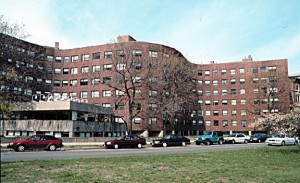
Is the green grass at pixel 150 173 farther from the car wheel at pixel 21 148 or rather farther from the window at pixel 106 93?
the window at pixel 106 93

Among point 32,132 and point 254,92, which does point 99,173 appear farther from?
point 254,92

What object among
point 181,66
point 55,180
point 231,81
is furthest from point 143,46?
point 55,180

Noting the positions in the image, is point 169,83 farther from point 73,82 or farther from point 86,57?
point 73,82

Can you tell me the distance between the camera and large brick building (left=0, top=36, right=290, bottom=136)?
66.2m

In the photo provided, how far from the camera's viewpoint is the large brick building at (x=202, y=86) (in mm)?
66188

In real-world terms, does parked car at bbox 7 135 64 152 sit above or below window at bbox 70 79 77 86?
below

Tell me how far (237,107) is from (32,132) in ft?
174

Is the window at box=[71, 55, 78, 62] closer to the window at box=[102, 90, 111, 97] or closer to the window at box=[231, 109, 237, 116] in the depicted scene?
the window at box=[102, 90, 111, 97]

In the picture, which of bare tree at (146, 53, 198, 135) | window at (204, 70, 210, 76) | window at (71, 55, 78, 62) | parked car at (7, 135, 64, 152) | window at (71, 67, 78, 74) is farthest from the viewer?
window at (204, 70, 210, 76)

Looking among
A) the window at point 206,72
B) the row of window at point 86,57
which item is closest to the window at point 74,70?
the row of window at point 86,57

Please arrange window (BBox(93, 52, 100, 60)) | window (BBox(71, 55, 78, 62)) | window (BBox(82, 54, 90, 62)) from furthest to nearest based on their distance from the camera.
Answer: window (BBox(71, 55, 78, 62)) → window (BBox(82, 54, 90, 62)) → window (BBox(93, 52, 100, 60))

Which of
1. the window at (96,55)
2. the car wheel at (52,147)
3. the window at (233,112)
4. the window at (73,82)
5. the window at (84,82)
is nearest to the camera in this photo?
the car wheel at (52,147)

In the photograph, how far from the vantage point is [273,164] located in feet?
51.3

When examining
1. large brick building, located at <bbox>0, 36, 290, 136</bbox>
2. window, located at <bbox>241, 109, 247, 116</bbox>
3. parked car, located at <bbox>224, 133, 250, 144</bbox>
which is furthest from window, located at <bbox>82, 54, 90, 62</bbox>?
window, located at <bbox>241, 109, 247, 116</bbox>
